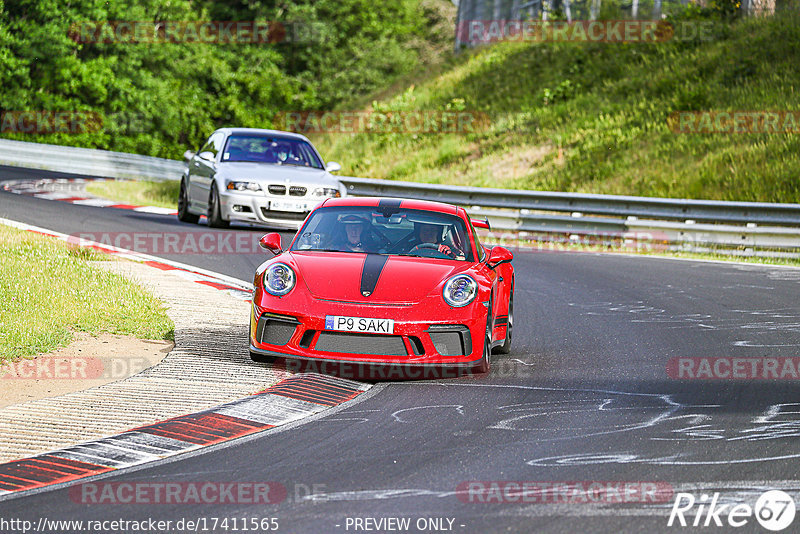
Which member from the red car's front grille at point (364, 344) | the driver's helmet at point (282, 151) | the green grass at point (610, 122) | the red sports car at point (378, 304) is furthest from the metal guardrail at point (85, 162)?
the red car's front grille at point (364, 344)

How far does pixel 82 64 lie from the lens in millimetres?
43938

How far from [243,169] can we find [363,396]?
1076cm

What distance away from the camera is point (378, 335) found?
26.0ft

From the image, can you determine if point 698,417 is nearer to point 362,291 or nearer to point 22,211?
point 362,291

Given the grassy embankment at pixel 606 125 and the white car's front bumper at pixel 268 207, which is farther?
the grassy embankment at pixel 606 125

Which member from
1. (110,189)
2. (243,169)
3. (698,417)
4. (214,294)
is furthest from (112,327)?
(110,189)

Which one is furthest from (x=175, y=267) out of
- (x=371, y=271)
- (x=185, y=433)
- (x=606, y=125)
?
(x=606, y=125)

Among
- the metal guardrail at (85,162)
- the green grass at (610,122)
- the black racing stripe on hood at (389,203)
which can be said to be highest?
the green grass at (610,122)

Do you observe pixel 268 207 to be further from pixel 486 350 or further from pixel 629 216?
pixel 486 350

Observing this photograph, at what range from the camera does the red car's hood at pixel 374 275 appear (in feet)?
26.7

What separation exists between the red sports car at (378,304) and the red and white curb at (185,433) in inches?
11.6

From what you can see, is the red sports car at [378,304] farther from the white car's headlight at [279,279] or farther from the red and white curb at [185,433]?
the red and white curb at [185,433]

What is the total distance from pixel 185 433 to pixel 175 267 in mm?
7614

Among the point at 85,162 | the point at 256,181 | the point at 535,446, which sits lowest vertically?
the point at 535,446
